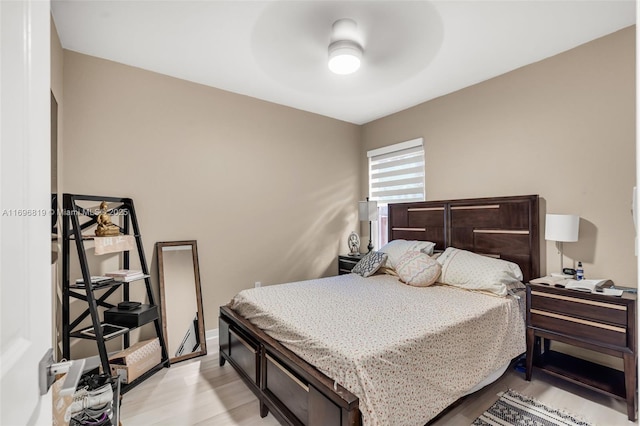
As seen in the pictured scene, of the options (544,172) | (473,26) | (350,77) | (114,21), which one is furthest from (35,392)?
(544,172)

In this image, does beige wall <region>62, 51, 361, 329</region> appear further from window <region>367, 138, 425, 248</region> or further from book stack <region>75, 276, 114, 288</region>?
book stack <region>75, 276, 114, 288</region>

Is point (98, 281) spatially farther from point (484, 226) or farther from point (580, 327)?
point (580, 327)

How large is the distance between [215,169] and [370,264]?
6.35 ft

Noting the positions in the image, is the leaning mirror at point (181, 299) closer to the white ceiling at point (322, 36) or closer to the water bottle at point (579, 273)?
the white ceiling at point (322, 36)

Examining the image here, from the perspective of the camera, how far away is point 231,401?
7.38 ft

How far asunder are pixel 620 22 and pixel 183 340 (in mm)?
4345

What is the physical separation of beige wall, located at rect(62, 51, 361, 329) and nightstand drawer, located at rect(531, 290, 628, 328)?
96.5 inches

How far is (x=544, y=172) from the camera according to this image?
284 centimetres

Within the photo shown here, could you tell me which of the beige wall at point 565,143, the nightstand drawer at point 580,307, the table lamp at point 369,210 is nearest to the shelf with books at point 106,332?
the table lamp at point 369,210

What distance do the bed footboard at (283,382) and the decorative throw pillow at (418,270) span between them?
4.80 ft

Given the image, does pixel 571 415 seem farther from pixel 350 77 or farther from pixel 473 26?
pixel 350 77

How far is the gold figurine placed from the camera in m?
2.51

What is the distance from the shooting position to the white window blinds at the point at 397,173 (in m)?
3.92

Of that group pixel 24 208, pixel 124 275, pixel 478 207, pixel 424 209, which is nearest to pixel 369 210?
pixel 424 209
